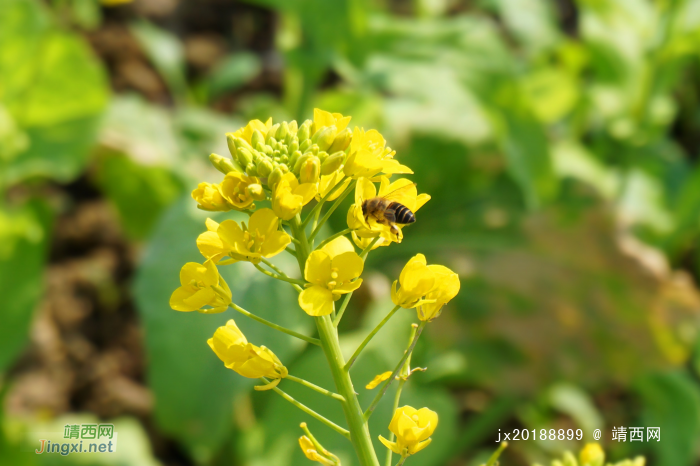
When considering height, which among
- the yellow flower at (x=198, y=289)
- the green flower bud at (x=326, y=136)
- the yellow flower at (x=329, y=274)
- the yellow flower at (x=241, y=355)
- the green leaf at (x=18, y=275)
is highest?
the green flower bud at (x=326, y=136)

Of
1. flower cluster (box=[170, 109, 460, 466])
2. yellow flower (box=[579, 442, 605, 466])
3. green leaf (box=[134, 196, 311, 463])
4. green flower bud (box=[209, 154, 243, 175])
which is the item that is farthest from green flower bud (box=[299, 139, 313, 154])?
green leaf (box=[134, 196, 311, 463])

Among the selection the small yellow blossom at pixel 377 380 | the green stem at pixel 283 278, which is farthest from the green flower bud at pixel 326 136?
the small yellow blossom at pixel 377 380

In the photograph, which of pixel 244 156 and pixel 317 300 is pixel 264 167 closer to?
pixel 244 156

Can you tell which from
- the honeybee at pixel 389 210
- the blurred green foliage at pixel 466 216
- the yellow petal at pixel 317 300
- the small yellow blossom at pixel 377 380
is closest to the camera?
the yellow petal at pixel 317 300

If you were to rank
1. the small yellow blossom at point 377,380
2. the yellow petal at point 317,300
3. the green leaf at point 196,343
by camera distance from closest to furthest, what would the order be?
the yellow petal at point 317,300, the small yellow blossom at point 377,380, the green leaf at point 196,343

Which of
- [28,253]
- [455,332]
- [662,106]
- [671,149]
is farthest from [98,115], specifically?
[671,149]

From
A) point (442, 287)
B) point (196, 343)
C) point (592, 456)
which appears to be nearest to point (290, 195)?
point (442, 287)

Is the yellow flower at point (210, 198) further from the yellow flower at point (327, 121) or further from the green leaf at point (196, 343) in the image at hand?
the green leaf at point (196, 343)
